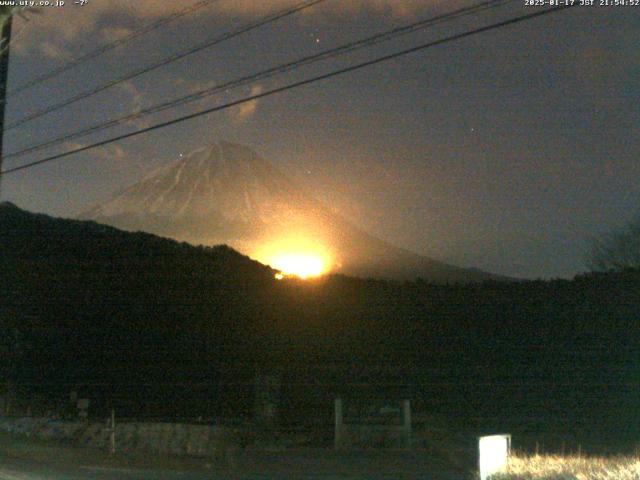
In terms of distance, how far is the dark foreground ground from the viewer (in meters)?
13.0

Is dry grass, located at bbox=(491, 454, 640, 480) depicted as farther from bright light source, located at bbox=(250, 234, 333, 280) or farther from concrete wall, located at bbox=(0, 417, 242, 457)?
bright light source, located at bbox=(250, 234, 333, 280)

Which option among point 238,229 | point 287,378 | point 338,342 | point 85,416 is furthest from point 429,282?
point 238,229

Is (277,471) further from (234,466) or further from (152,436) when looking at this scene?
(152,436)

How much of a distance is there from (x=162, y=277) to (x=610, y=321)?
11.8 metres

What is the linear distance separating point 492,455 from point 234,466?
18.2ft

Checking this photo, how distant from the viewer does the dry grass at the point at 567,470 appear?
29.6 ft

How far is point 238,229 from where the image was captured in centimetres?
3475

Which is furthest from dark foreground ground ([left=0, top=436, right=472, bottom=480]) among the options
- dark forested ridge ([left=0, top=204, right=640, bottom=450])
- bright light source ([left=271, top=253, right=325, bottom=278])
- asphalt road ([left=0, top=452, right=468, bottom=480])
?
bright light source ([left=271, top=253, right=325, bottom=278])

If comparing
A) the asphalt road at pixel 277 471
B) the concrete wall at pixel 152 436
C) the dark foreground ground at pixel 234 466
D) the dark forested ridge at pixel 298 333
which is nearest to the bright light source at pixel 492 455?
the dark foreground ground at pixel 234 466

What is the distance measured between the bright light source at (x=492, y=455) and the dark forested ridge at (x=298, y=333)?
828cm

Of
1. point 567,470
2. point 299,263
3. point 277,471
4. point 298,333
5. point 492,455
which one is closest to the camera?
point 567,470

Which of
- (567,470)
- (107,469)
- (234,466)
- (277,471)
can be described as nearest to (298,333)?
(234,466)

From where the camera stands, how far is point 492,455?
10.3 meters

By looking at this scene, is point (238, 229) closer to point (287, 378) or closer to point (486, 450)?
point (287, 378)
